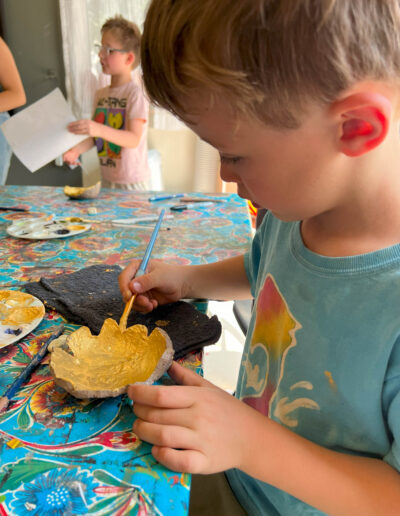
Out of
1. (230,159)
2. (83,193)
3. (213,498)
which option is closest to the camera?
(230,159)

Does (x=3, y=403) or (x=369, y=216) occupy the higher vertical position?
(x=369, y=216)

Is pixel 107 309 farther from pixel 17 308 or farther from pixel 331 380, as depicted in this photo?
pixel 331 380

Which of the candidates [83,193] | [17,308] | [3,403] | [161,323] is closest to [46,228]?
[83,193]

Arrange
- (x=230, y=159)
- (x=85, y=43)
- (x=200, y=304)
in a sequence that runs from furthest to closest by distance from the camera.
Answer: (x=85, y=43) < (x=200, y=304) < (x=230, y=159)

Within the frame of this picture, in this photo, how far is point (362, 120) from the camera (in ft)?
1.24

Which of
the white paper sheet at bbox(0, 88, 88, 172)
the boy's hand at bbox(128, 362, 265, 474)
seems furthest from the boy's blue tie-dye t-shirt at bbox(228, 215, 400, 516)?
the white paper sheet at bbox(0, 88, 88, 172)

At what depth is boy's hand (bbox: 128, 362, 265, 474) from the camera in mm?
378

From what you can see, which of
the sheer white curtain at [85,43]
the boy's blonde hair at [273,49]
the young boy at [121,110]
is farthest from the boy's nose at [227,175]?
the sheer white curtain at [85,43]

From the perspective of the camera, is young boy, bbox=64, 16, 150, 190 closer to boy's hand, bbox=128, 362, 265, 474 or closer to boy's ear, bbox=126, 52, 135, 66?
boy's ear, bbox=126, 52, 135, 66

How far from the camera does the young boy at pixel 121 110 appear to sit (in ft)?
6.22

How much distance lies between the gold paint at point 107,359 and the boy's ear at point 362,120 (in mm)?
301

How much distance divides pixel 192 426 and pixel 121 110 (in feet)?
5.98

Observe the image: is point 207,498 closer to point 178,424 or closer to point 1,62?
point 178,424

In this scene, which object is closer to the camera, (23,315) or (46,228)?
(23,315)
